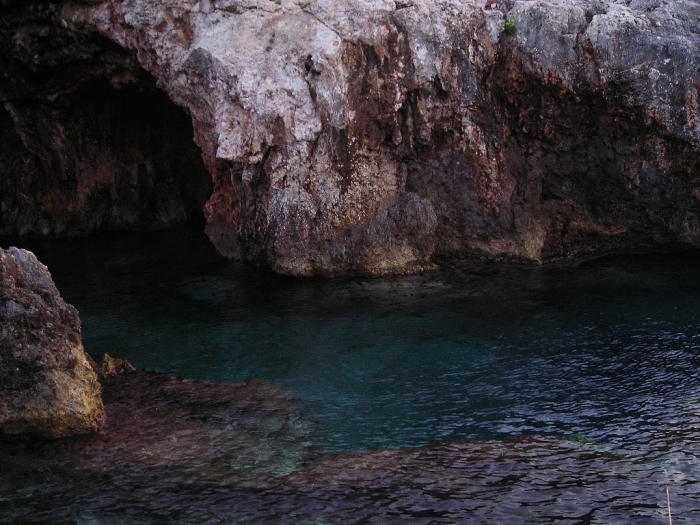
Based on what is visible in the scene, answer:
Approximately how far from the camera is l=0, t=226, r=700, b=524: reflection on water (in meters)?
10.3

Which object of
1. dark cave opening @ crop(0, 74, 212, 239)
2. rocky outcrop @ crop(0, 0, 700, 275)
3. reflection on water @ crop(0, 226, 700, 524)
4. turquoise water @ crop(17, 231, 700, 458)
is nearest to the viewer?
reflection on water @ crop(0, 226, 700, 524)

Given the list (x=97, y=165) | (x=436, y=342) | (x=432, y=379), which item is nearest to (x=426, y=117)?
(x=436, y=342)

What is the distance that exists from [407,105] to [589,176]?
585 cm

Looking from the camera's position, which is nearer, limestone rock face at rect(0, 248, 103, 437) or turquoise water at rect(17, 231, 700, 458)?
limestone rock face at rect(0, 248, 103, 437)

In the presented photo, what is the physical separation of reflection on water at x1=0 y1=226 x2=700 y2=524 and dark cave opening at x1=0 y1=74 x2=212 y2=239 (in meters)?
5.74

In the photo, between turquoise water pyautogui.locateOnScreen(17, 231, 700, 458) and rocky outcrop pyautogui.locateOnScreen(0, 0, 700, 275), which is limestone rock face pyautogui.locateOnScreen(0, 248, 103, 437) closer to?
turquoise water pyautogui.locateOnScreen(17, 231, 700, 458)

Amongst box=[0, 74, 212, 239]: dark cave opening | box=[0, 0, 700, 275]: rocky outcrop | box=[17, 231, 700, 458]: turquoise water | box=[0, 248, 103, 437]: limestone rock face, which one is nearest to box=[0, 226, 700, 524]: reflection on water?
box=[17, 231, 700, 458]: turquoise water

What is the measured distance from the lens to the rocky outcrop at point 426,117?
20.3 meters

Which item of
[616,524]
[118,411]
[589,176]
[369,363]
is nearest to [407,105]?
[589,176]

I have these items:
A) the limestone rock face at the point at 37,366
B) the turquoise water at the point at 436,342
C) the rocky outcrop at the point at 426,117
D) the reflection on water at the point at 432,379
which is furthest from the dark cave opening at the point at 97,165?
the limestone rock face at the point at 37,366

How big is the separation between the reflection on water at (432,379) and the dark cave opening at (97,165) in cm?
574

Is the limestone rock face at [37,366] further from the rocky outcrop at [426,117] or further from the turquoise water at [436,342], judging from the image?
the rocky outcrop at [426,117]

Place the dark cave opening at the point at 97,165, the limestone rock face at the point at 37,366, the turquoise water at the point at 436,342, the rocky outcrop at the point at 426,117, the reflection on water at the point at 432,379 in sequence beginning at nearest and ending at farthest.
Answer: the reflection on water at the point at 432,379 < the limestone rock face at the point at 37,366 < the turquoise water at the point at 436,342 < the rocky outcrop at the point at 426,117 < the dark cave opening at the point at 97,165

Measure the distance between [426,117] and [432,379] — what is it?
8.97 metres
